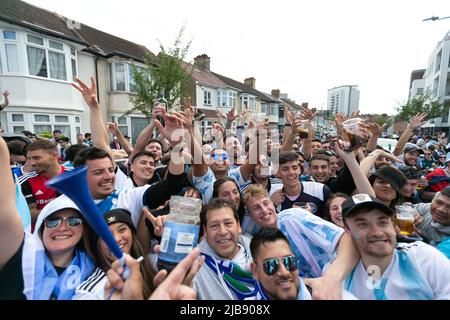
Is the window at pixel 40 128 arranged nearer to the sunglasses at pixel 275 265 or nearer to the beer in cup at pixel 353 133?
the beer in cup at pixel 353 133

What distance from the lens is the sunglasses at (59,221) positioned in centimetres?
177

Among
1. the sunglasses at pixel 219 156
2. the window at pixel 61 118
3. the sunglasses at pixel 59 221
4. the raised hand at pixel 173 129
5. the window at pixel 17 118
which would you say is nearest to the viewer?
the sunglasses at pixel 59 221

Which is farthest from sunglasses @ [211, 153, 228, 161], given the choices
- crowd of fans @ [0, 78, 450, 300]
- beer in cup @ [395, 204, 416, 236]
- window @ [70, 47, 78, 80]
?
window @ [70, 47, 78, 80]

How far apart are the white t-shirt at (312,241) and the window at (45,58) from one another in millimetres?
15848

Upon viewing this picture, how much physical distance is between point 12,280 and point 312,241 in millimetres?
2297

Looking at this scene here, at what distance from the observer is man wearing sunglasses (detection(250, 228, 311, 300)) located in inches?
68.7

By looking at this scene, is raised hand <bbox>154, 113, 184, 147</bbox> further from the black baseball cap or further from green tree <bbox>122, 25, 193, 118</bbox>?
green tree <bbox>122, 25, 193, 118</bbox>

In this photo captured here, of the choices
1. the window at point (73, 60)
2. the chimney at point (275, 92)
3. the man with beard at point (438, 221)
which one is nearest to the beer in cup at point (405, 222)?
the man with beard at point (438, 221)

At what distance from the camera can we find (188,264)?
1.32 metres

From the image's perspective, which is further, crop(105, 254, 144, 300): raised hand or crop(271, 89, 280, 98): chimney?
crop(271, 89, 280, 98): chimney

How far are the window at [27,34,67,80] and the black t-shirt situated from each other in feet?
49.6

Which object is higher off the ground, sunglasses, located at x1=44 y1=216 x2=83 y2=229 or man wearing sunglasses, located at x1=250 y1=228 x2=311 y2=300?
sunglasses, located at x1=44 y1=216 x2=83 y2=229
